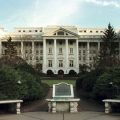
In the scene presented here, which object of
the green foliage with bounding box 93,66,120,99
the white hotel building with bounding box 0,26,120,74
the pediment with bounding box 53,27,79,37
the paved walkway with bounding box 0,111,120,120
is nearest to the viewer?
the paved walkway with bounding box 0,111,120,120

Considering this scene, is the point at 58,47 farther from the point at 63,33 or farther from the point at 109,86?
the point at 109,86

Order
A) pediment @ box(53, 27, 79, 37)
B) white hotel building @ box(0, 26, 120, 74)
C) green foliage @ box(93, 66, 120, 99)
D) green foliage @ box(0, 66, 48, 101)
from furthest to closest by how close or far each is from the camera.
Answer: white hotel building @ box(0, 26, 120, 74)
pediment @ box(53, 27, 79, 37)
green foliage @ box(93, 66, 120, 99)
green foliage @ box(0, 66, 48, 101)

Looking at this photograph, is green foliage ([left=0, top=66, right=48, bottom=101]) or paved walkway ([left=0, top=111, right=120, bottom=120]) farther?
green foliage ([left=0, top=66, right=48, bottom=101])

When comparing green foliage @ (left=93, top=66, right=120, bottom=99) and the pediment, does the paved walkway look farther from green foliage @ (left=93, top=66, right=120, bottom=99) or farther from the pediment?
the pediment

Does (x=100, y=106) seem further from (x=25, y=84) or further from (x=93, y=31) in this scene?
(x=93, y=31)

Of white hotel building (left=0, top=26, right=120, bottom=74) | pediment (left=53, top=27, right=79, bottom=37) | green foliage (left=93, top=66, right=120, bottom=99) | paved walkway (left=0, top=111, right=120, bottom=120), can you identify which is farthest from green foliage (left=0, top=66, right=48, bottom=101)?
pediment (left=53, top=27, right=79, bottom=37)

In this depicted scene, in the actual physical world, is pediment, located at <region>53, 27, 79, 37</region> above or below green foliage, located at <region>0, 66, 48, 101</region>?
above

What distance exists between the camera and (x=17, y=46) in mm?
109375

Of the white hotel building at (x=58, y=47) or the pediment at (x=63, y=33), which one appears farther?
the white hotel building at (x=58, y=47)

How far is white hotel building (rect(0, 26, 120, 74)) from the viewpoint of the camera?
107 meters

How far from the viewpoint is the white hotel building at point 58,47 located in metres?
107

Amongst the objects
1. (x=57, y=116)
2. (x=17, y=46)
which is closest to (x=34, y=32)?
(x=17, y=46)

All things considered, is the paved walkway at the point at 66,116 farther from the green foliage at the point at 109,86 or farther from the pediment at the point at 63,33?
the pediment at the point at 63,33

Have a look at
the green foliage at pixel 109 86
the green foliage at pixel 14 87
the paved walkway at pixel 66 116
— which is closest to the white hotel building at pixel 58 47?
the green foliage at pixel 14 87
